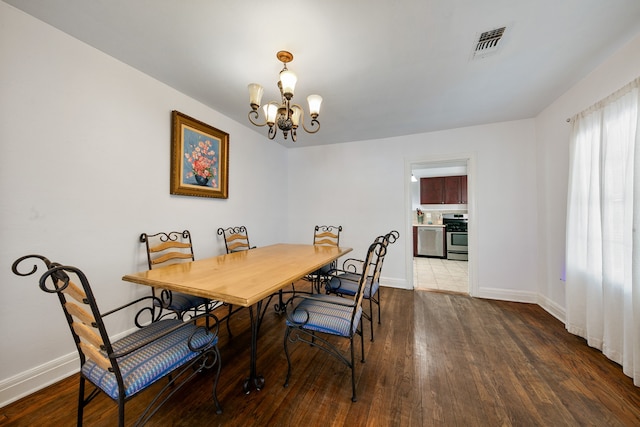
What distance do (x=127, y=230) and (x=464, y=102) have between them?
143 inches

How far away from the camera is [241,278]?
1.40 m

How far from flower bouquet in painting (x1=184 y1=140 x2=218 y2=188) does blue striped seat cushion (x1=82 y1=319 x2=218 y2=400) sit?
65.6 inches

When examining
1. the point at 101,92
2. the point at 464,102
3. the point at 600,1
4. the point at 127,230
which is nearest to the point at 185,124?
the point at 101,92

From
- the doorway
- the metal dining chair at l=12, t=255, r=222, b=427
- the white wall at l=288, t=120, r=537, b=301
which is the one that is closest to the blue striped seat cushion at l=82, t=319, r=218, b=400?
the metal dining chair at l=12, t=255, r=222, b=427

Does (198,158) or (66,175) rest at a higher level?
(198,158)

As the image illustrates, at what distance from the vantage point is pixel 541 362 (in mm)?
1747

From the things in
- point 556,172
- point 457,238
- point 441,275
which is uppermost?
point 556,172

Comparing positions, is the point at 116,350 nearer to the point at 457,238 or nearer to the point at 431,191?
the point at 457,238

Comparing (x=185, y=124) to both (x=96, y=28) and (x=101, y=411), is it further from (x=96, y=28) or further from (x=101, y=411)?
(x=101, y=411)

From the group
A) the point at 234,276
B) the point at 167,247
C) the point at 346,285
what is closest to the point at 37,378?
the point at 167,247

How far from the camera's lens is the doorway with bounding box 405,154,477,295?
3.21 m

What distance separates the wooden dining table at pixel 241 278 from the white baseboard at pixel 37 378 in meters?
0.91

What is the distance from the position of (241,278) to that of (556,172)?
11.4 ft

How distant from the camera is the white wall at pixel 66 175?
4.55 ft
